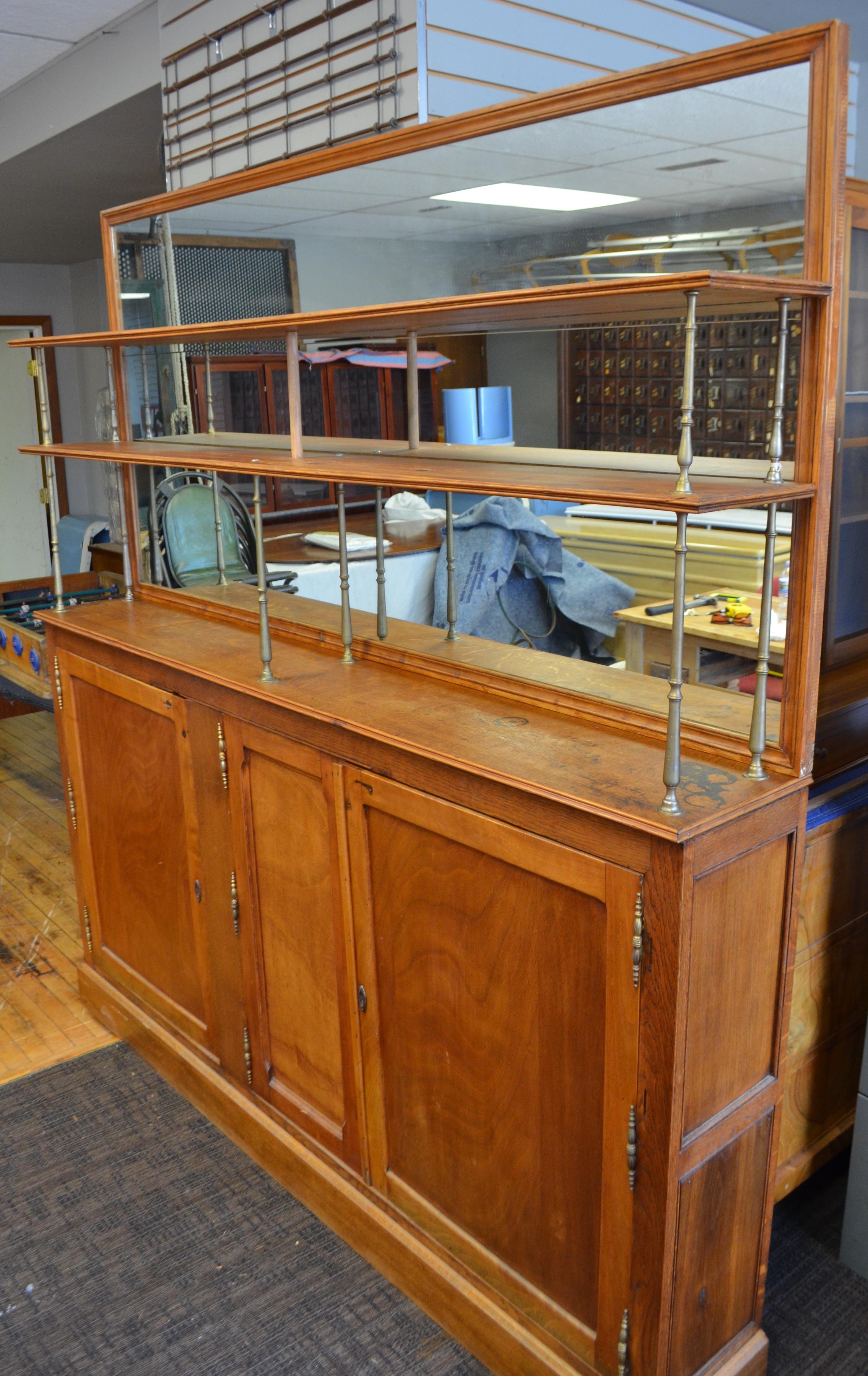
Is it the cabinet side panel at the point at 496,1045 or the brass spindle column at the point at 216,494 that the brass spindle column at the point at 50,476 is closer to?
the brass spindle column at the point at 216,494

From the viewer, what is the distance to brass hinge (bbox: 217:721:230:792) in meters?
2.50

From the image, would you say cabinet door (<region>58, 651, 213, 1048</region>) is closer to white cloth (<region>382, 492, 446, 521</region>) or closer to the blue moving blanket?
white cloth (<region>382, 492, 446, 521</region>)

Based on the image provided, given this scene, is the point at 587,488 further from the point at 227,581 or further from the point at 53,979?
the point at 53,979

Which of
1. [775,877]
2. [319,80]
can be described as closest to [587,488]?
[775,877]

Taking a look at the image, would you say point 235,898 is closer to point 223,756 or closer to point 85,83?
point 223,756

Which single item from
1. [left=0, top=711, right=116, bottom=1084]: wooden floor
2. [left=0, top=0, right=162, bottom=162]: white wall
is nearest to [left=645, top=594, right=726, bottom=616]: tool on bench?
[left=0, top=711, right=116, bottom=1084]: wooden floor

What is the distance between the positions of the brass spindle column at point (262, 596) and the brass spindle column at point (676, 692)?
1059mm

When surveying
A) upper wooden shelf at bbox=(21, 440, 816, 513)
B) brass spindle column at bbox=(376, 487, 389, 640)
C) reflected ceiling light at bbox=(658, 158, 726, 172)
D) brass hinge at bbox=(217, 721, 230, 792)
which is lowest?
brass hinge at bbox=(217, 721, 230, 792)

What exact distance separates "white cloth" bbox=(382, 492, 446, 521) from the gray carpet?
1.62 metres

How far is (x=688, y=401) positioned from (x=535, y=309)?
15.6 inches

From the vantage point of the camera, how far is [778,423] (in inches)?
64.6

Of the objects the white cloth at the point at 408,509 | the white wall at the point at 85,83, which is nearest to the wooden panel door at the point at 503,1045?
the white cloth at the point at 408,509

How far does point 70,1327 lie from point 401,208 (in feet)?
7.85

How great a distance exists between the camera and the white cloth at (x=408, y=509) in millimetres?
2350
